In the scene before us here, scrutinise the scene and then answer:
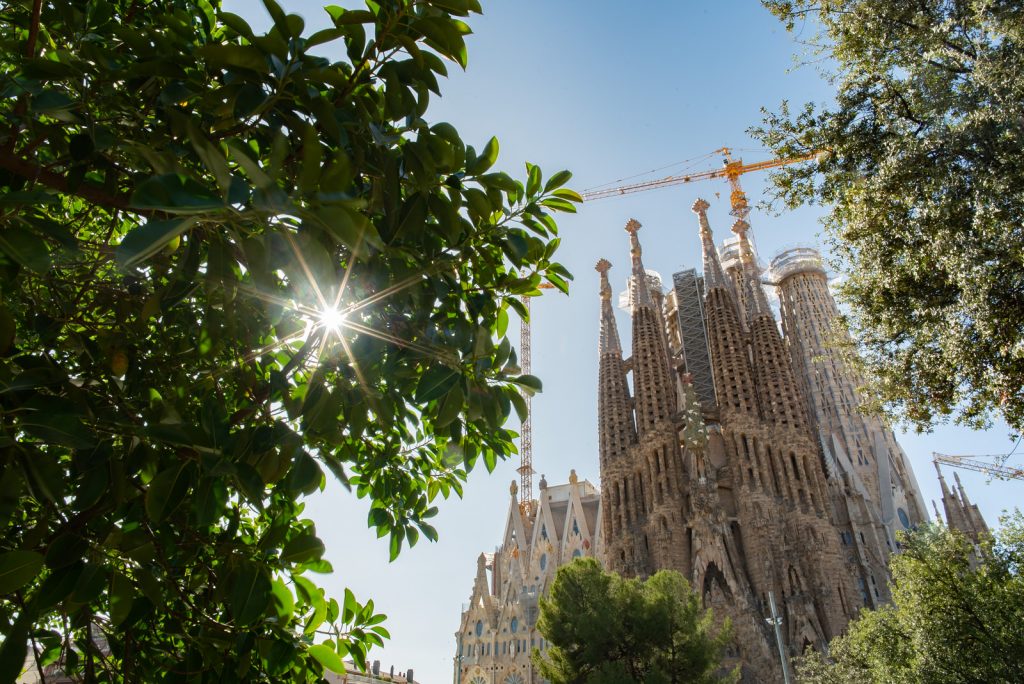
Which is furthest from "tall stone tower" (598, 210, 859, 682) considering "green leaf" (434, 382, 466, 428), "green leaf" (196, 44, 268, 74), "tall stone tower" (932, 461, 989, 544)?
"green leaf" (196, 44, 268, 74)

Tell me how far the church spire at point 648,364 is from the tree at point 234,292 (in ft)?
120

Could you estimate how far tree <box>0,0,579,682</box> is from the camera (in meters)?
2.05

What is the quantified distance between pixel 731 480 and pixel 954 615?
2029cm

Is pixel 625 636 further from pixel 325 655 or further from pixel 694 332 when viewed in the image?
pixel 694 332

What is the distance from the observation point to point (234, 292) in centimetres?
231

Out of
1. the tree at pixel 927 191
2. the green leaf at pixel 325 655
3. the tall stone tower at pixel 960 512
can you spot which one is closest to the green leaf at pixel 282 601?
the green leaf at pixel 325 655

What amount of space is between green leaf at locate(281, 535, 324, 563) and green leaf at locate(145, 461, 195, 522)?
387 mm

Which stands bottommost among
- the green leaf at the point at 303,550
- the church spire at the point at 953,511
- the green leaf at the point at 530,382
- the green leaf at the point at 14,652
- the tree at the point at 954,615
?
the green leaf at the point at 14,652

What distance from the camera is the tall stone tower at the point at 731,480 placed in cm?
3072

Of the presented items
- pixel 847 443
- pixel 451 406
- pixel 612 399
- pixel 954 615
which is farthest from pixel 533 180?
pixel 847 443

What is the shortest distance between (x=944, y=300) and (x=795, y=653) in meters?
24.2

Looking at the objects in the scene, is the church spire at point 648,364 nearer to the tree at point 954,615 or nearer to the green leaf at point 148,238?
the tree at point 954,615

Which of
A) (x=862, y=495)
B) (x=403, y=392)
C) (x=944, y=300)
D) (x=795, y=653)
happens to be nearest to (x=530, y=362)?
(x=862, y=495)

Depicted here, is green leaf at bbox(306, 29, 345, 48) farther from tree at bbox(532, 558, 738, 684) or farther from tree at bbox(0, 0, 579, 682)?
tree at bbox(532, 558, 738, 684)
